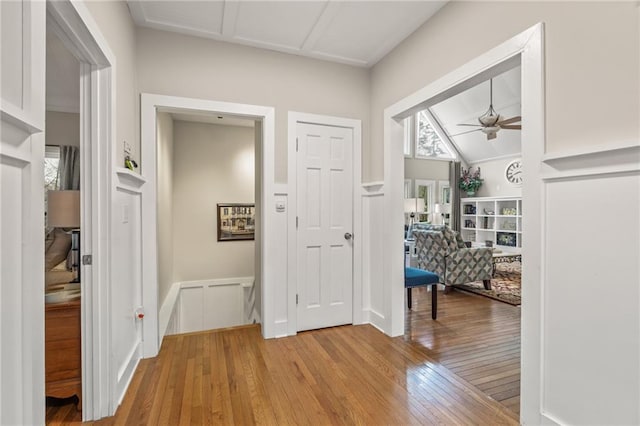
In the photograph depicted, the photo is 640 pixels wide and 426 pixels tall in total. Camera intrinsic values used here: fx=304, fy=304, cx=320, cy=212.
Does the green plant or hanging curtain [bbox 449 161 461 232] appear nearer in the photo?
the green plant

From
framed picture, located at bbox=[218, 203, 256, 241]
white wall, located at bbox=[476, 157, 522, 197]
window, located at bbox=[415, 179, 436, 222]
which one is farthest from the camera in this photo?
window, located at bbox=[415, 179, 436, 222]

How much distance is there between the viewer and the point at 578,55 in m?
1.45

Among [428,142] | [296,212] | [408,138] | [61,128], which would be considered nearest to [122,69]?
[61,128]

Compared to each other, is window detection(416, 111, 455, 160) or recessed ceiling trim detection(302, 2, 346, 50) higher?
window detection(416, 111, 455, 160)

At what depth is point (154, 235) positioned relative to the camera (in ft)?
8.18

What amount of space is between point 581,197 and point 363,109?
7.31ft

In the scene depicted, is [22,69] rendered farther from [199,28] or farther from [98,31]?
[199,28]

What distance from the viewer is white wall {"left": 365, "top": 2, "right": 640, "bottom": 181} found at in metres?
1.29

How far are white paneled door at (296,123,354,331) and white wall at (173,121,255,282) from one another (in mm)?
2431

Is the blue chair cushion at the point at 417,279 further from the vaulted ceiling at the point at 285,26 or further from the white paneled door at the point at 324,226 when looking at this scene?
the vaulted ceiling at the point at 285,26

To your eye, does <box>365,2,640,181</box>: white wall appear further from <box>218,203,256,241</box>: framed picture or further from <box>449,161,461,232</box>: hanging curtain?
<box>449,161,461,232</box>: hanging curtain

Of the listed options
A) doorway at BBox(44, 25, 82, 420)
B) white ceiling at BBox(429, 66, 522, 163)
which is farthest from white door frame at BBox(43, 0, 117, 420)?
white ceiling at BBox(429, 66, 522, 163)

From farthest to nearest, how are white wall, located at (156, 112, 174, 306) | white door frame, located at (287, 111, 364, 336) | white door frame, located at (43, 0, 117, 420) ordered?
1. white wall, located at (156, 112, 174, 306)
2. white door frame, located at (287, 111, 364, 336)
3. white door frame, located at (43, 0, 117, 420)

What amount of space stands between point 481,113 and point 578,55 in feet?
20.0
